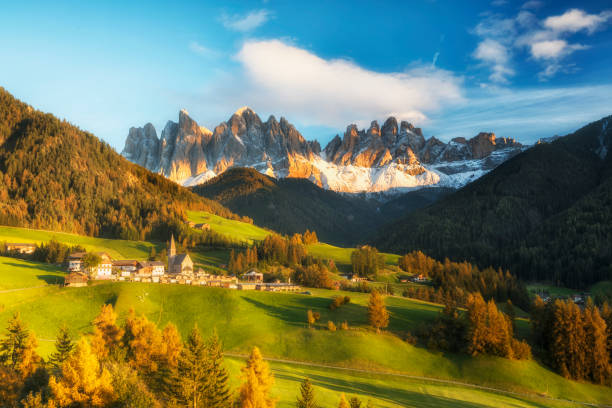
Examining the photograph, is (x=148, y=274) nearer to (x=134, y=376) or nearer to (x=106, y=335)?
(x=106, y=335)

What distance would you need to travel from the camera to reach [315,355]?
74500mm

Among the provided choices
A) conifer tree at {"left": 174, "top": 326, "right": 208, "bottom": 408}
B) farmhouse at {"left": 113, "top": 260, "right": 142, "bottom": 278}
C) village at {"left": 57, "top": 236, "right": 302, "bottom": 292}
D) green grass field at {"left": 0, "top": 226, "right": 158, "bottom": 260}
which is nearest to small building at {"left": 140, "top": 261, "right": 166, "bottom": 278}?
village at {"left": 57, "top": 236, "right": 302, "bottom": 292}

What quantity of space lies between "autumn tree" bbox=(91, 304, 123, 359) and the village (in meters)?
55.1

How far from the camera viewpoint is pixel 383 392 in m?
59.4

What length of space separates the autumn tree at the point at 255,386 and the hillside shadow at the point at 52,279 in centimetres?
8583

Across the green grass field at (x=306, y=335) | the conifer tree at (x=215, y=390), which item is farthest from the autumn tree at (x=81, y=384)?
the green grass field at (x=306, y=335)

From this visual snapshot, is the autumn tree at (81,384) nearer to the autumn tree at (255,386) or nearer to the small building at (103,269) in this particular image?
the autumn tree at (255,386)

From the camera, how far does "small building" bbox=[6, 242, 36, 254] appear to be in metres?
137

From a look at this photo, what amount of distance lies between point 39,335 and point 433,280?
130 metres

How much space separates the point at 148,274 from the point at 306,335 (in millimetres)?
64966

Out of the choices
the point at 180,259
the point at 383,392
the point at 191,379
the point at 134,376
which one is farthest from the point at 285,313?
the point at 180,259

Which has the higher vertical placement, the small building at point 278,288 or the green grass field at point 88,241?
the green grass field at point 88,241

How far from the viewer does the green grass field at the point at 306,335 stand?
207 feet

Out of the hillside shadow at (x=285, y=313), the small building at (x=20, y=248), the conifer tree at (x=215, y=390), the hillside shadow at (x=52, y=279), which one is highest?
the small building at (x=20, y=248)
